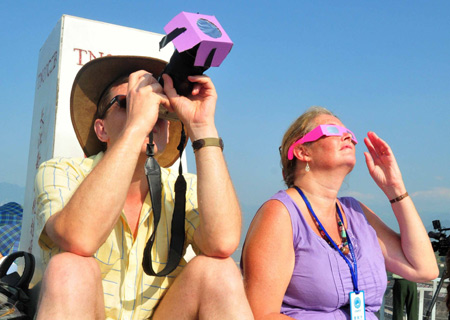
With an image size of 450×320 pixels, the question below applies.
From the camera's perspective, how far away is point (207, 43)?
1707mm

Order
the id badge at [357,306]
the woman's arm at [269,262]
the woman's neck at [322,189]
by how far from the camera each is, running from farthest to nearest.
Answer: the woman's neck at [322,189], the id badge at [357,306], the woman's arm at [269,262]

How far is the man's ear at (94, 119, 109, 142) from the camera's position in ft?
7.31

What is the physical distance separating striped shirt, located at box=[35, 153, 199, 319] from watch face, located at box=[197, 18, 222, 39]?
0.79 m

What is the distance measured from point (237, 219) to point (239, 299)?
336mm

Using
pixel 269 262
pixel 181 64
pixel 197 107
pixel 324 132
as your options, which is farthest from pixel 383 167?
pixel 181 64

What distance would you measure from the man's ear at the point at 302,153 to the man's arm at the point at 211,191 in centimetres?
95

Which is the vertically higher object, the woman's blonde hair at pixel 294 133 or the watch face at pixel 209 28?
the watch face at pixel 209 28

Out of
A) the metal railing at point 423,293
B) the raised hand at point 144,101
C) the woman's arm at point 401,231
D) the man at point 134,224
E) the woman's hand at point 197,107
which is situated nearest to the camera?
the man at point 134,224

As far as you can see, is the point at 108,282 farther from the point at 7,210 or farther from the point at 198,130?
the point at 7,210

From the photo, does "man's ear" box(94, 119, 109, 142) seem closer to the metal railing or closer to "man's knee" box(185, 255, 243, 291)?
"man's knee" box(185, 255, 243, 291)

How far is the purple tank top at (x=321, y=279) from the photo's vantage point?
2326mm

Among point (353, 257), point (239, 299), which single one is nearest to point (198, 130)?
point (239, 299)

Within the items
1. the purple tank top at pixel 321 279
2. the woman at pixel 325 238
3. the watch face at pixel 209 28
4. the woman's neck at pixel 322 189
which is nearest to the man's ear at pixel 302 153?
the woman at pixel 325 238

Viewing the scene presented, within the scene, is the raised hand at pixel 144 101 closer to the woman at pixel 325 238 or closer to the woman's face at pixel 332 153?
the woman at pixel 325 238
